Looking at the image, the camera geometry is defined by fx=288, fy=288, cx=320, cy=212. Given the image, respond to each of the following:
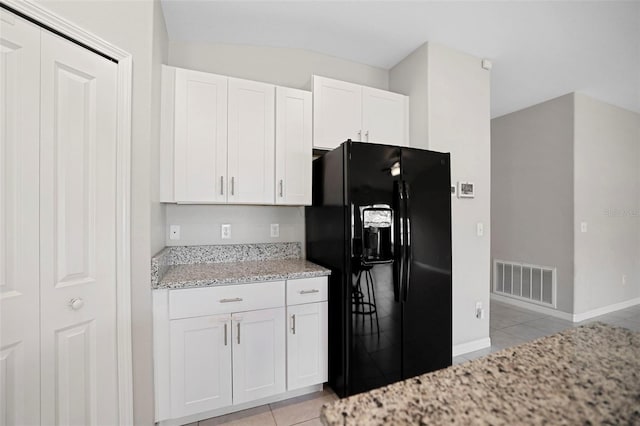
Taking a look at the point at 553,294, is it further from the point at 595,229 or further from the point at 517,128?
the point at 517,128

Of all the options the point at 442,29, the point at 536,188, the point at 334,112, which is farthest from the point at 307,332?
the point at 536,188

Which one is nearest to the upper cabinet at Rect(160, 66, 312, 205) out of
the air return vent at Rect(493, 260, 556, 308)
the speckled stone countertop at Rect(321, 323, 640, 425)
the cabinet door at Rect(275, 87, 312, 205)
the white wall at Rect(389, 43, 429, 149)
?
the cabinet door at Rect(275, 87, 312, 205)

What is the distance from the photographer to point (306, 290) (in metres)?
1.95

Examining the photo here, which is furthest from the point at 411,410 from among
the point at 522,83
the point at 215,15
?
the point at 522,83

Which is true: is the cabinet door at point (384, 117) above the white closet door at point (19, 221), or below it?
above

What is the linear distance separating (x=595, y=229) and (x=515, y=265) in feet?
3.27

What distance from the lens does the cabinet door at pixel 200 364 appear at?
65.1 inches

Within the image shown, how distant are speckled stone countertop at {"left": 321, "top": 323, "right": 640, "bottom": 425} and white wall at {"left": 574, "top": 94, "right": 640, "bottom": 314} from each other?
3.69m

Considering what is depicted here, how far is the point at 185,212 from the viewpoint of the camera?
228 cm

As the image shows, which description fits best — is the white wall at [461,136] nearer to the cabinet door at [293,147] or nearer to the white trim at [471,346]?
the white trim at [471,346]

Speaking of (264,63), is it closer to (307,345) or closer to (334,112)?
(334,112)

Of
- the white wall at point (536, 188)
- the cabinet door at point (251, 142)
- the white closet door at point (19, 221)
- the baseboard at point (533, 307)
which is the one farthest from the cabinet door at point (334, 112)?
the baseboard at point (533, 307)

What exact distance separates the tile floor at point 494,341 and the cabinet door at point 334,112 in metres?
1.88

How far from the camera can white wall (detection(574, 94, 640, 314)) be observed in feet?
11.5
